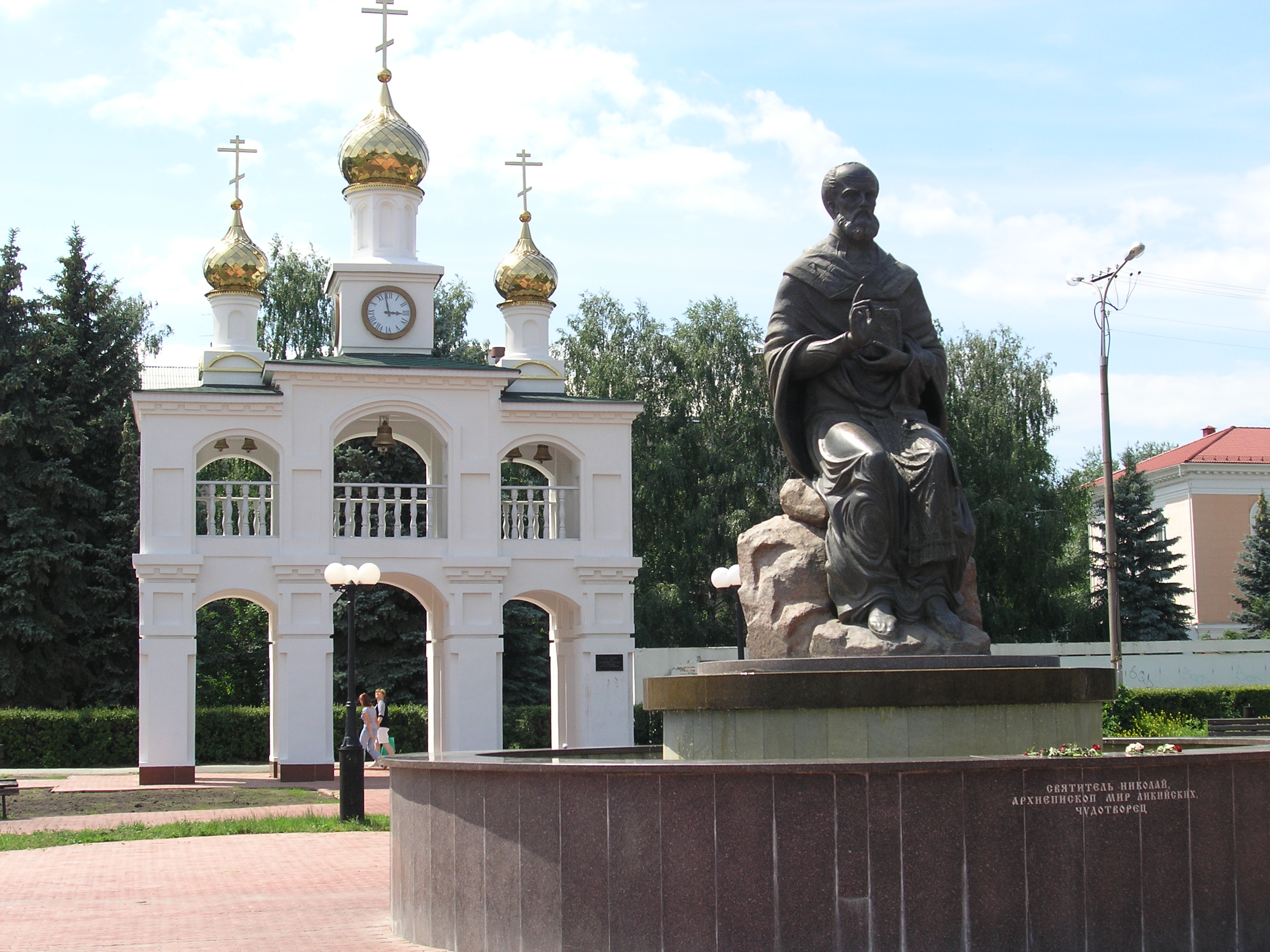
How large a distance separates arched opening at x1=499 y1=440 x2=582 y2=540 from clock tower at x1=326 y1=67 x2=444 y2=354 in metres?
2.81

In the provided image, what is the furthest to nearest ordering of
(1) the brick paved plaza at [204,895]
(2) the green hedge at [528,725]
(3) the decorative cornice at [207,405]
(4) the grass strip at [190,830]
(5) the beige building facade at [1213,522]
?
(5) the beige building facade at [1213,522] < (2) the green hedge at [528,725] < (3) the decorative cornice at [207,405] < (4) the grass strip at [190,830] < (1) the brick paved plaza at [204,895]

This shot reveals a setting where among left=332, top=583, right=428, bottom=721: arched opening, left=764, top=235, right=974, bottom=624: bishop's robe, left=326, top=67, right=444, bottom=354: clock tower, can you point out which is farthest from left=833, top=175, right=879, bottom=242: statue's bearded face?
left=332, top=583, right=428, bottom=721: arched opening

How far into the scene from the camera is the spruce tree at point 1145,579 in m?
38.6

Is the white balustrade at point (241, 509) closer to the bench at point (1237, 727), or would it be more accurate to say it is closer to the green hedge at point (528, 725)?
the green hedge at point (528, 725)

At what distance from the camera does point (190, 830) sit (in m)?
15.0

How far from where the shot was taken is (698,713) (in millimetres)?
7914

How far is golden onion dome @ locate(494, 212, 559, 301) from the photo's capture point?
2906 cm

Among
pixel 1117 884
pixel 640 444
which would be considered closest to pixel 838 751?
pixel 1117 884

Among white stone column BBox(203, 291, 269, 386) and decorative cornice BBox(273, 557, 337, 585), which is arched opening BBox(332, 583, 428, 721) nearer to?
white stone column BBox(203, 291, 269, 386)

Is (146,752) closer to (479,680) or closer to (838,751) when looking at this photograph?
(479,680)

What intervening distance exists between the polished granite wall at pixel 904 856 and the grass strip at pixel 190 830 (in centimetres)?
837

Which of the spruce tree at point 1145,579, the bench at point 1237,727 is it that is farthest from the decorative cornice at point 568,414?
the spruce tree at point 1145,579

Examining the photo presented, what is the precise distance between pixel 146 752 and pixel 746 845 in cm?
1798

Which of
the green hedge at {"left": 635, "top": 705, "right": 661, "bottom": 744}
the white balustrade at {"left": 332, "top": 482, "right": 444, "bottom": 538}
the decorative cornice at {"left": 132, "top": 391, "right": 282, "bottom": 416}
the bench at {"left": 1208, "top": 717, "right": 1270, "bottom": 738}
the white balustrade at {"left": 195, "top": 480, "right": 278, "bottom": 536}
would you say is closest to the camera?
the bench at {"left": 1208, "top": 717, "right": 1270, "bottom": 738}
